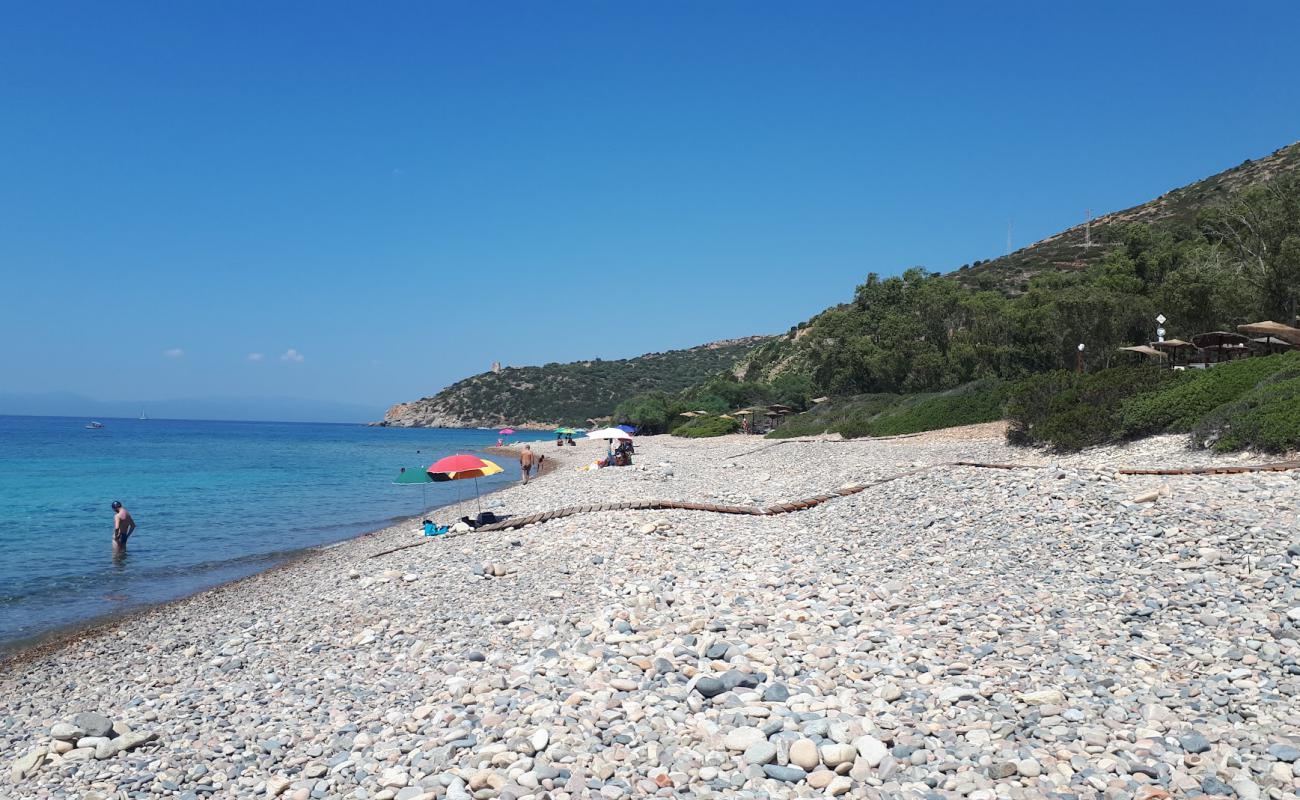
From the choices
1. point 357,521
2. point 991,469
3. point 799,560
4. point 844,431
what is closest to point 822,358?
point 844,431

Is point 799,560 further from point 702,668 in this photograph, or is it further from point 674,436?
point 674,436

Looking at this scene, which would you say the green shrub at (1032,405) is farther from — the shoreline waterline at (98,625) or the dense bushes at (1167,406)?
the shoreline waterline at (98,625)

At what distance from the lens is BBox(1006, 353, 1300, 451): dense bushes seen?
587 inches

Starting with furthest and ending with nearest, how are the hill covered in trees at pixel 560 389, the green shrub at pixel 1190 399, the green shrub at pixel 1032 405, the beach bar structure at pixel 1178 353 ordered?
1. the hill covered in trees at pixel 560 389
2. the beach bar structure at pixel 1178 353
3. the green shrub at pixel 1032 405
4. the green shrub at pixel 1190 399

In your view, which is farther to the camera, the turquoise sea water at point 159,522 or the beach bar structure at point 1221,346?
the beach bar structure at point 1221,346

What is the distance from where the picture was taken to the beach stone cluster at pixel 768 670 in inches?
188

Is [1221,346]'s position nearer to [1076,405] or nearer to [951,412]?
[951,412]

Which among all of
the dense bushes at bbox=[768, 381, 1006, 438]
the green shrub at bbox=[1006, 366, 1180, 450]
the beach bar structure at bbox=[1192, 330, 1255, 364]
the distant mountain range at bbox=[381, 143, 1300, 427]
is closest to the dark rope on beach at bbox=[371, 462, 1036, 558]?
the green shrub at bbox=[1006, 366, 1180, 450]

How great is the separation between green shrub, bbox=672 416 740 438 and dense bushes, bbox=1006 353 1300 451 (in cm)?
3613

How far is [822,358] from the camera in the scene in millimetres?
58125

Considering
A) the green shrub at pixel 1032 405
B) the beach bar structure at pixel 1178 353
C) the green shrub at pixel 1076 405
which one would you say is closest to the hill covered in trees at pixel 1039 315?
the beach bar structure at pixel 1178 353

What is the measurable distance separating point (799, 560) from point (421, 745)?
5987 mm

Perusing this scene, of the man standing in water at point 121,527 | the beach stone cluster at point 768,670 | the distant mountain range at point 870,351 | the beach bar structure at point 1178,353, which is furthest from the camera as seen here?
the distant mountain range at point 870,351

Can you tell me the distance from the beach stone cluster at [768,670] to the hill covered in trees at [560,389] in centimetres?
10731
